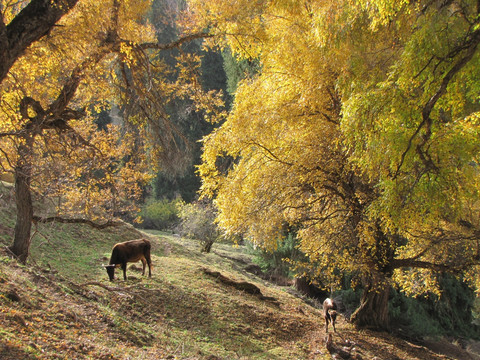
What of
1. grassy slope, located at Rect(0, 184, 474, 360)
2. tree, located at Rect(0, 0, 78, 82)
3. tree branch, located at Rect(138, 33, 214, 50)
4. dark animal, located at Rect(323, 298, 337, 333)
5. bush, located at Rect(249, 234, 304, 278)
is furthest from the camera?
bush, located at Rect(249, 234, 304, 278)

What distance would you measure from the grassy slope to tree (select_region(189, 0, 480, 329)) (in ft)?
6.40

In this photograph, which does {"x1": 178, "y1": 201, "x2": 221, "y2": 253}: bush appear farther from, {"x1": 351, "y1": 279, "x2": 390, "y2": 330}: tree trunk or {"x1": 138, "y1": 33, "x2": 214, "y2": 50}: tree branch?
{"x1": 138, "y1": 33, "x2": 214, "y2": 50}: tree branch

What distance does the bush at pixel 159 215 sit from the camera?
31.2 m

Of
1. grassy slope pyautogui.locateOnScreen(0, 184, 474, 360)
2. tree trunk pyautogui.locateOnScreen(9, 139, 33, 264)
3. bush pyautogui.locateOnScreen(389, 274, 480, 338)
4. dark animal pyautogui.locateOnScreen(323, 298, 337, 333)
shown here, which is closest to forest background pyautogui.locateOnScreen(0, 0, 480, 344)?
tree trunk pyautogui.locateOnScreen(9, 139, 33, 264)

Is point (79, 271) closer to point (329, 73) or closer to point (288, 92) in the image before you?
point (288, 92)

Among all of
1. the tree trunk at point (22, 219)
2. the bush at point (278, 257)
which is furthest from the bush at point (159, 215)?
the tree trunk at point (22, 219)

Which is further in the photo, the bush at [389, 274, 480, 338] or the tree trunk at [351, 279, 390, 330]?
the bush at [389, 274, 480, 338]

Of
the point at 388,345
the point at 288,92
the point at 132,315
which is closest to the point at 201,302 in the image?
the point at 132,315

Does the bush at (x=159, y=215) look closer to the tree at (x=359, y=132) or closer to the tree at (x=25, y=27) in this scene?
the tree at (x=359, y=132)

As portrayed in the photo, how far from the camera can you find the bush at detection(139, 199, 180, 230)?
31192mm

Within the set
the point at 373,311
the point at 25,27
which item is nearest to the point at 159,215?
the point at 373,311

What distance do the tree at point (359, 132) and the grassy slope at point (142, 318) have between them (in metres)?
1.95

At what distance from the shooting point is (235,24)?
23.2 feet

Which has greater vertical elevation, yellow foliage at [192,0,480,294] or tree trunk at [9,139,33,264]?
yellow foliage at [192,0,480,294]
